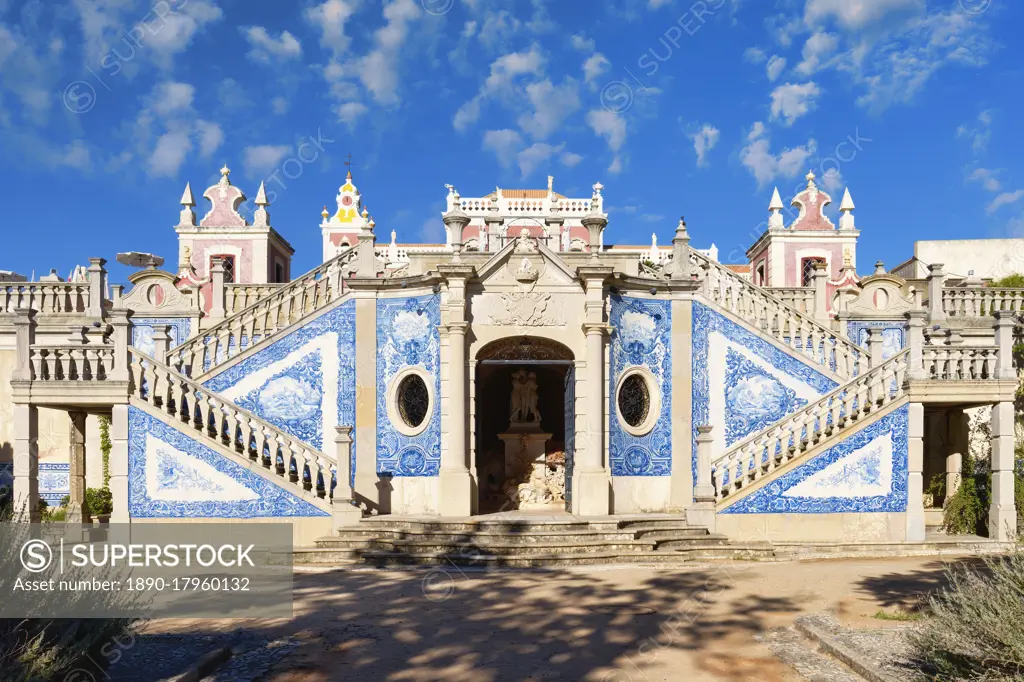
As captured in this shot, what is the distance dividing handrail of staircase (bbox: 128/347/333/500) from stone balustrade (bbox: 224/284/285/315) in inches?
249

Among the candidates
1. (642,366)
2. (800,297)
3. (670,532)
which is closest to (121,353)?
(642,366)

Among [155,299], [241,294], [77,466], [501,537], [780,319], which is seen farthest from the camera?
[241,294]

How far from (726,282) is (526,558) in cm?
718

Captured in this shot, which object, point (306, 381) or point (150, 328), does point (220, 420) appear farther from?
point (150, 328)

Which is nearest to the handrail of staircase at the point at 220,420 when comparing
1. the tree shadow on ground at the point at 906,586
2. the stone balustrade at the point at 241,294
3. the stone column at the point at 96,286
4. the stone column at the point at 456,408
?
the stone column at the point at 456,408

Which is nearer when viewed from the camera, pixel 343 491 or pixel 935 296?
pixel 343 491

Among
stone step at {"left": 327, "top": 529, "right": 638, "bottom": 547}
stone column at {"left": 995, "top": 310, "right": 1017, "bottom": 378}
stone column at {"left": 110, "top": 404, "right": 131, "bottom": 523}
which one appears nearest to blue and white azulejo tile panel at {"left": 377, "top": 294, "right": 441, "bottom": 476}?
stone step at {"left": 327, "top": 529, "right": 638, "bottom": 547}

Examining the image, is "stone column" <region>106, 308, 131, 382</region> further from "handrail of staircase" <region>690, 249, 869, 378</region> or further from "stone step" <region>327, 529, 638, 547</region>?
"handrail of staircase" <region>690, 249, 869, 378</region>

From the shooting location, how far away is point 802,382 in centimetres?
1557

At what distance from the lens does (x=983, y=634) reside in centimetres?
598

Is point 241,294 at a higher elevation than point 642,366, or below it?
higher

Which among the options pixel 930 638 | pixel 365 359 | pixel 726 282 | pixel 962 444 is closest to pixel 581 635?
pixel 930 638

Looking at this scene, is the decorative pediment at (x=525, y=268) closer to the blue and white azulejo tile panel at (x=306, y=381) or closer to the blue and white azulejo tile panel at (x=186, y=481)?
the blue and white azulejo tile panel at (x=306, y=381)

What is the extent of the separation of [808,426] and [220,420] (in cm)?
994
